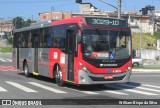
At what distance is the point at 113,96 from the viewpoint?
14938 millimetres

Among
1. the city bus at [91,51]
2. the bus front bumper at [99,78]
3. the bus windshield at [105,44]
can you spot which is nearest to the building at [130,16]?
the city bus at [91,51]

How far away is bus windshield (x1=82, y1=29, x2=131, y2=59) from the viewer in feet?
54.6

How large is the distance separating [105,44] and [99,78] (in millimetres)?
1425

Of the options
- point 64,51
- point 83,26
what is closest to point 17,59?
point 64,51

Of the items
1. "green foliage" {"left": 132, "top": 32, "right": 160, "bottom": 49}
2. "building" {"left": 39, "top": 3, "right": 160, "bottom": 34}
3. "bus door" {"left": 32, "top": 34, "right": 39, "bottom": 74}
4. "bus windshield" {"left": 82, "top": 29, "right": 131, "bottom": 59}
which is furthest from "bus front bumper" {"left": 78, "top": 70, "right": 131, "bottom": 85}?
"building" {"left": 39, "top": 3, "right": 160, "bottom": 34}

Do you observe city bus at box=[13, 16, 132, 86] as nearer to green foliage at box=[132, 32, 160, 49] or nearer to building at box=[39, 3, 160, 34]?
green foliage at box=[132, 32, 160, 49]

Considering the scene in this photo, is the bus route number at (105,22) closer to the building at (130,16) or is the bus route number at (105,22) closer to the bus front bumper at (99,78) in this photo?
the bus front bumper at (99,78)

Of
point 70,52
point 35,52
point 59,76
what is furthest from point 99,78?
point 35,52

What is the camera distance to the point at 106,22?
17297 mm

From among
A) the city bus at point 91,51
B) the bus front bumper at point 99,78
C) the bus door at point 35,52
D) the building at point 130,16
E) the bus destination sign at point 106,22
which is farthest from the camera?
the building at point 130,16

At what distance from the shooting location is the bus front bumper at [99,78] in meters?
16.5

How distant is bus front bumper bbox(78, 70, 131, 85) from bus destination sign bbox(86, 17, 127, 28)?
206 centimetres

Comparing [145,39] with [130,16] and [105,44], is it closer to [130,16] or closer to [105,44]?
[130,16]

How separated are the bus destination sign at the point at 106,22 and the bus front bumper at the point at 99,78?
6.77ft
